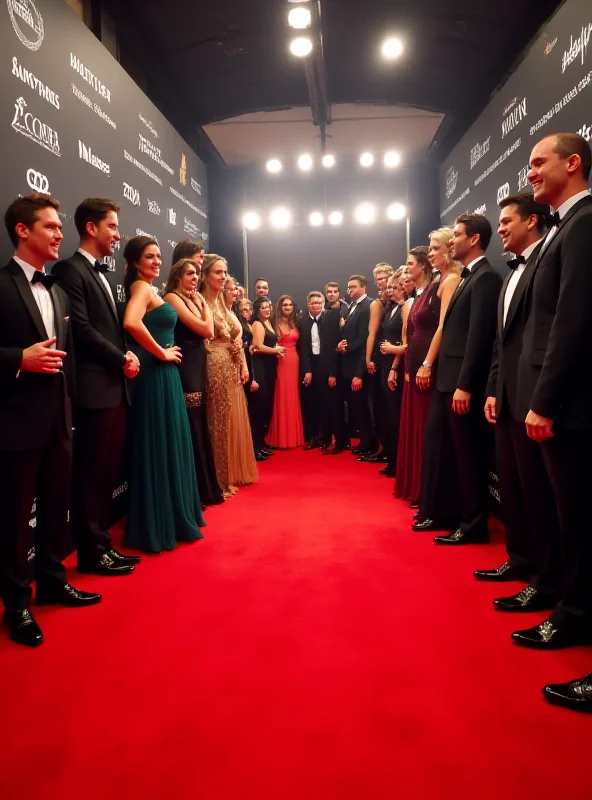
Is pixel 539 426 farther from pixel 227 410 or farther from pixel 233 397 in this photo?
pixel 233 397

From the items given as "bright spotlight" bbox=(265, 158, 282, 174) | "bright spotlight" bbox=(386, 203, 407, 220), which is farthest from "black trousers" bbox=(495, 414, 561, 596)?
"bright spotlight" bbox=(265, 158, 282, 174)

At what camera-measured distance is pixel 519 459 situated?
2.63 metres

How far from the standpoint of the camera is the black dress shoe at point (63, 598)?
2.70 meters

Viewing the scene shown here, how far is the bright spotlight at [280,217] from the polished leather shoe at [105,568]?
7.46 m

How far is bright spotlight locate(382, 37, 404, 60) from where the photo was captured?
5.79 meters

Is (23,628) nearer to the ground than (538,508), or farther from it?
nearer to the ground

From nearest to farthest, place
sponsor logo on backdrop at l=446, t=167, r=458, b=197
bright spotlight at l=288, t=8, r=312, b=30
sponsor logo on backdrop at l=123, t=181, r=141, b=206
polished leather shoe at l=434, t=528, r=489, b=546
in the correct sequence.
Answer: polished leather shoe at l=434, t=528, r=489, b=546
sponsor logo on backdrop at l=123, t=181, r=141, b=206
bright spotlight at l=288, t=8, r=312, b=30
sponsor logo on backdrop at l=446, t=167, r=458, b=197

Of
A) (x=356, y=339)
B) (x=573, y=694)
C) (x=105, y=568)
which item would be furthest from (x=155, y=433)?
(x=356, y=339)

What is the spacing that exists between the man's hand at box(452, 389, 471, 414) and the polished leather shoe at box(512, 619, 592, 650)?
1.33 m

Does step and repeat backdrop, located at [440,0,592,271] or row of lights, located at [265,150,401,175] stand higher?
row of lights, located at [265,150,401,175]

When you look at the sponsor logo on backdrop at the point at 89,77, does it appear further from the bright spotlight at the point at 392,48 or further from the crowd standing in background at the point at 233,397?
the bright spotlight at the point at 392,48

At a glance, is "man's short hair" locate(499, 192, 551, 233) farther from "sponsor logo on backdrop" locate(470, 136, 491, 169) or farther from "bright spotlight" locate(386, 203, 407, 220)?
"bright spotlight" locate(386, 203, 407, 220)

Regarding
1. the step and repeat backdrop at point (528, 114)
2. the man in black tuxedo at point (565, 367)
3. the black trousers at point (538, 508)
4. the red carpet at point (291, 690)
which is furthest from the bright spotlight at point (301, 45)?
the red carpet at point (291, 690)

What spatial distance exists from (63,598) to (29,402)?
3.16ft
